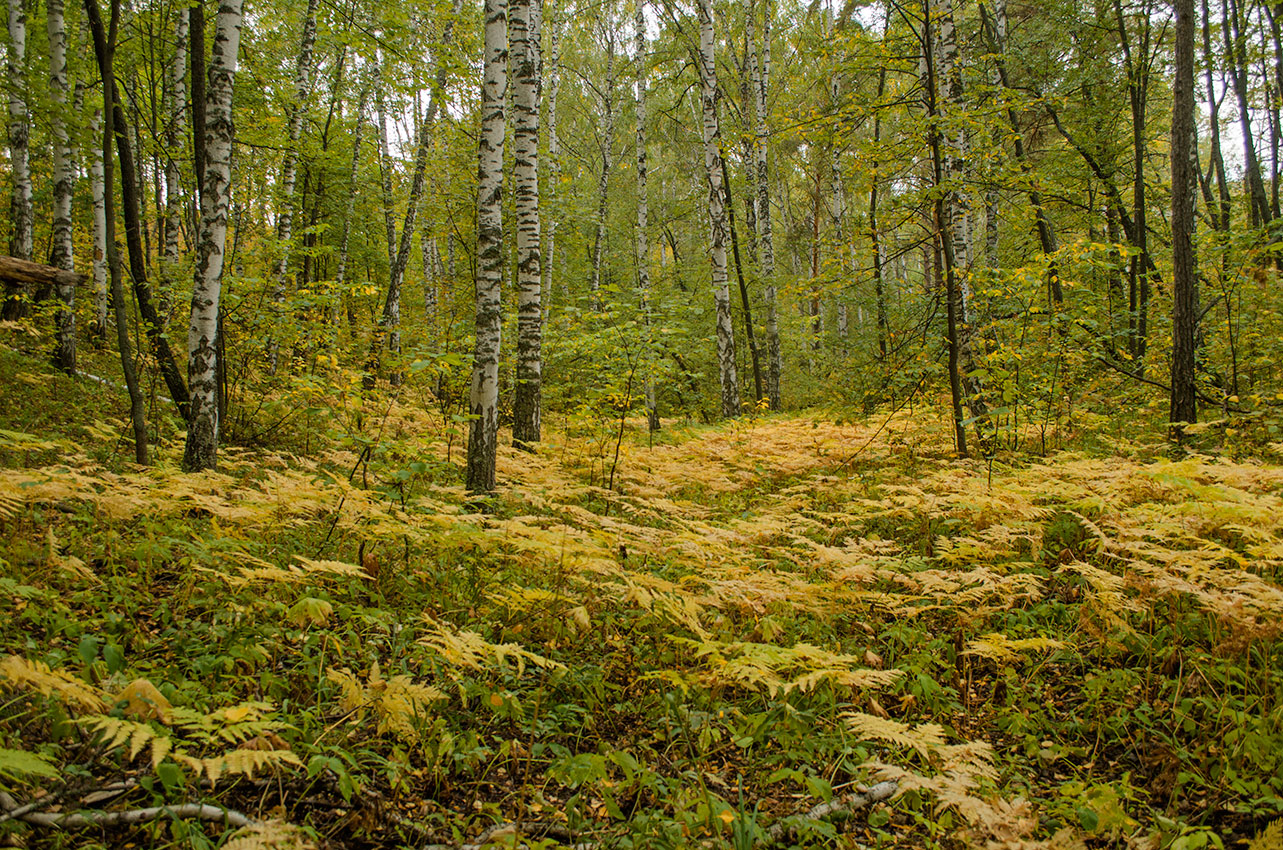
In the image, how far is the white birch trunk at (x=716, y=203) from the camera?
1245cm

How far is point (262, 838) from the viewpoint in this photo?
1.80 meters

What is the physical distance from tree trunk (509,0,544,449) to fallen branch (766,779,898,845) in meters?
6.04

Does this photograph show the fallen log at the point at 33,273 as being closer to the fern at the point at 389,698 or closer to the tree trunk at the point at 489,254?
the tree trunk at the point at 489,254

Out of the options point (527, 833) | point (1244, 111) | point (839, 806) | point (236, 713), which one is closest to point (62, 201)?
point (236, 713)

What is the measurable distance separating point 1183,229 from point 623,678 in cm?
817

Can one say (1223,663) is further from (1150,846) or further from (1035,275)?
(1035,275)

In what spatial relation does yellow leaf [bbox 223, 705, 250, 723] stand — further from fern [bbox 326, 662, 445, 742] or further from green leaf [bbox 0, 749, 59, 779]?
green leaf [bbox 0, 749, 59, 779]

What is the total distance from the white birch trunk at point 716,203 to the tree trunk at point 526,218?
590 centimetres

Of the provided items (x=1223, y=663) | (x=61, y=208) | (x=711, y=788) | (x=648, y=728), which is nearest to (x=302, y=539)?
(x=648, y=728)

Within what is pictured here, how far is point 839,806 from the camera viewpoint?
248cm

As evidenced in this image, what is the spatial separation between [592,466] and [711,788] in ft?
15.8

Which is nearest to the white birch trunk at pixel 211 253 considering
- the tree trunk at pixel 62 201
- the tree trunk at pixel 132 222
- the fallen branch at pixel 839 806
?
the tree trunk at pixel 132 222

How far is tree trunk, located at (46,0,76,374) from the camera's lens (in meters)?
9.40

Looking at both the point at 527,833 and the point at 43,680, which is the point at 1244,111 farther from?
the point at 43,680
